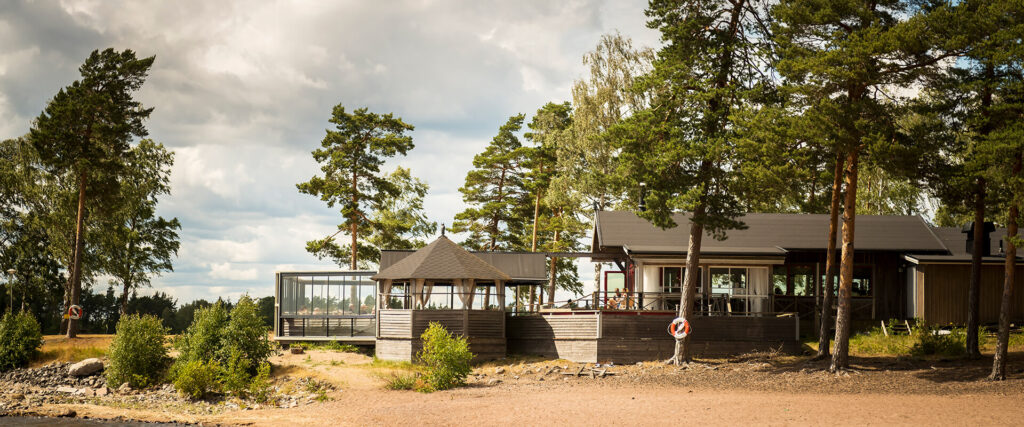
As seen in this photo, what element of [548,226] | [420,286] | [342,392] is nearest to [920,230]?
[548,226]

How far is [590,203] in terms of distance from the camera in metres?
39.7

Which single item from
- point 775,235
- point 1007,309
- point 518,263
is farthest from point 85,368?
point 1007,309

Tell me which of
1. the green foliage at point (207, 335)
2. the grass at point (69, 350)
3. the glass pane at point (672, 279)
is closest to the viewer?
the green foliage at point (207, 335)

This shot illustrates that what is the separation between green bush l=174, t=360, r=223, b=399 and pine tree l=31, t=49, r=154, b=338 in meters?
13.7

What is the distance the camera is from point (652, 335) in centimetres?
2595

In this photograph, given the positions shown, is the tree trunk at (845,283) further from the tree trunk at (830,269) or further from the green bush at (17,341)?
the green bush at (17,341)

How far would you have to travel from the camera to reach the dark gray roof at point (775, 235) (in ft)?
100.0

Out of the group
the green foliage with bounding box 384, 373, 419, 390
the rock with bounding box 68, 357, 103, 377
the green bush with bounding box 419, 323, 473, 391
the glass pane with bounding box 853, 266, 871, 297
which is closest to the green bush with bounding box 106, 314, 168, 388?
the rock with bounding box 68, 357, 103, 377

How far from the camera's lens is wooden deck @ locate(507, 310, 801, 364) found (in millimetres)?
25844

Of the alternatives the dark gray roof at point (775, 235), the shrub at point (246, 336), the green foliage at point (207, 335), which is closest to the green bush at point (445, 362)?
the shrub at point (246, 336)

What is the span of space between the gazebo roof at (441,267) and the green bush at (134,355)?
7.67 metres

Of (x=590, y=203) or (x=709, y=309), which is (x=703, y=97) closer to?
(x=709, y=309)

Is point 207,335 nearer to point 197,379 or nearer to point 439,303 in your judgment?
point 197,379

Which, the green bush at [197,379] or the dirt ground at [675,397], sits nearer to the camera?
the dirt ground at [675,397]
